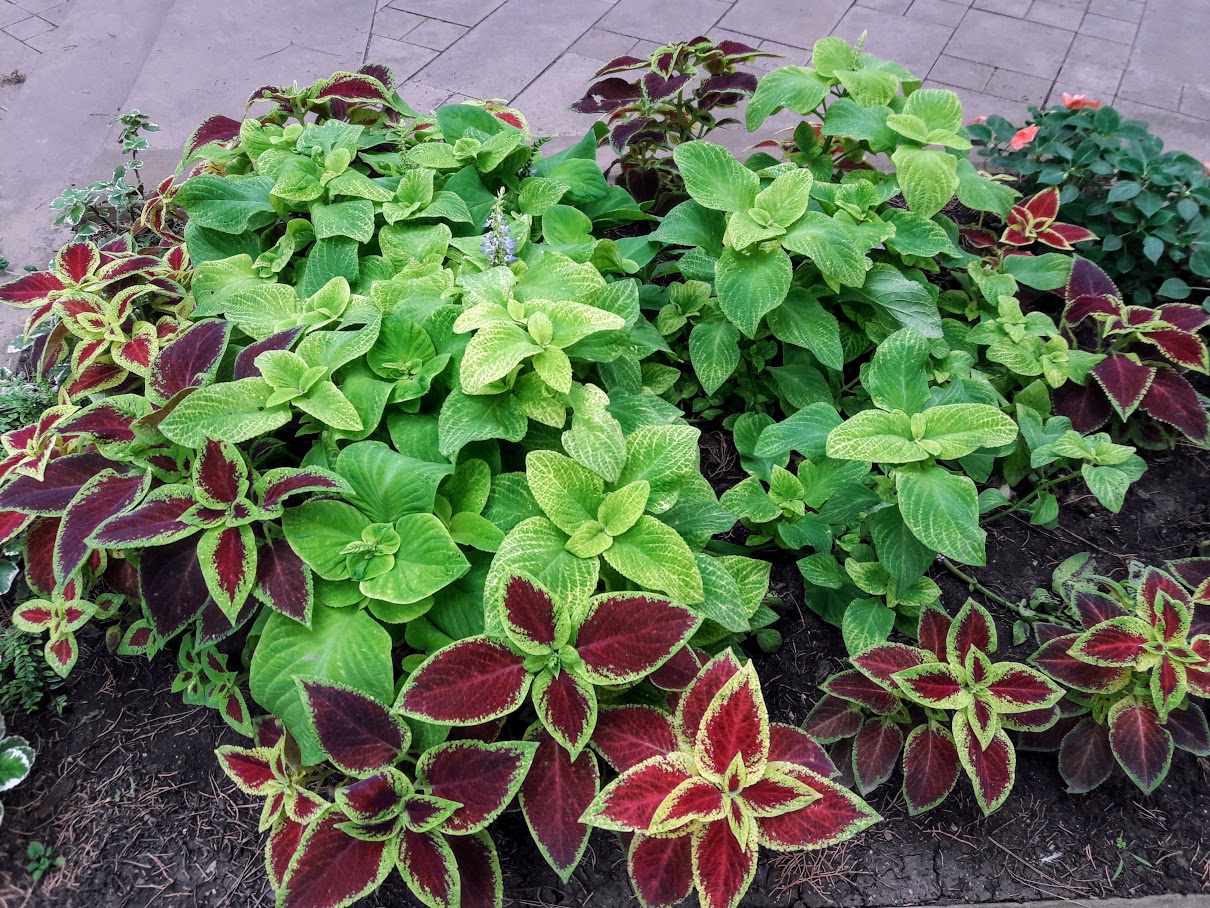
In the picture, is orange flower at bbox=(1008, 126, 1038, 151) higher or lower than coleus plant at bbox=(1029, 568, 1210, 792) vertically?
higher

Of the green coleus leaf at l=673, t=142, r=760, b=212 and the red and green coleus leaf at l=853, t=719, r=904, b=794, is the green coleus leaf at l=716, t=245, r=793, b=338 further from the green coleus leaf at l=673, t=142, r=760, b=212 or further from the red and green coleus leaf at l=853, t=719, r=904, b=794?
the red and green coleus leaf at l=853, t=719, r=904, b=794

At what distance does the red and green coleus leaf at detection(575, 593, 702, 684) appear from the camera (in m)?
1.33

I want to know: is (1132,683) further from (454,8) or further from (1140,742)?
(454,8)

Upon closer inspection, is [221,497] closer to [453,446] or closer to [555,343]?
[453,446]

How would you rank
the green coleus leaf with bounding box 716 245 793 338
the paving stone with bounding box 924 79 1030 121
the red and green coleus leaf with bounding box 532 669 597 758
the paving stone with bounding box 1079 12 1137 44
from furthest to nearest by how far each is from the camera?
1. the paving stone with bounding box 1079 12 1137 44
2. the paving stone with bounding box 924 79 1030 121
3. the green coleus leaf with bounding box 716 245 793 338
4. the red and green coleus leaf with bounding box 532 669 597 758

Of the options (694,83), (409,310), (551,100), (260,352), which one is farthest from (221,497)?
(694,83)

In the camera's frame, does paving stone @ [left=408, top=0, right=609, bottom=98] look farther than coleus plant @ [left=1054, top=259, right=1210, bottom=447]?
Yes

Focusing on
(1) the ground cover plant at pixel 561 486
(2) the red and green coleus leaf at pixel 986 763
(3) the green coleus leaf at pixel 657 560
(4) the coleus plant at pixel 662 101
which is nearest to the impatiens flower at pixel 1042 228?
(1) the ground cover plant at pixel 561 486

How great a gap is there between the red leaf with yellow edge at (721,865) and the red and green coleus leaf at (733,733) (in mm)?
91

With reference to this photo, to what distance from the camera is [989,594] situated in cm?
196

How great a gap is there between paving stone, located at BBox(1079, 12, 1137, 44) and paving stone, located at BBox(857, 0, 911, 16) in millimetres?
869

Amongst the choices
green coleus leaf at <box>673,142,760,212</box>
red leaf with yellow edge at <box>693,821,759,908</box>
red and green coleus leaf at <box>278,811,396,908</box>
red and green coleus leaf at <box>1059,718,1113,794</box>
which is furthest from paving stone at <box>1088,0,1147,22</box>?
red and green coleus leaf at <box>278,811,396,908</box>

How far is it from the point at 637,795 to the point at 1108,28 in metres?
4.63

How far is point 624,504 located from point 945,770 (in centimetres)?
81
